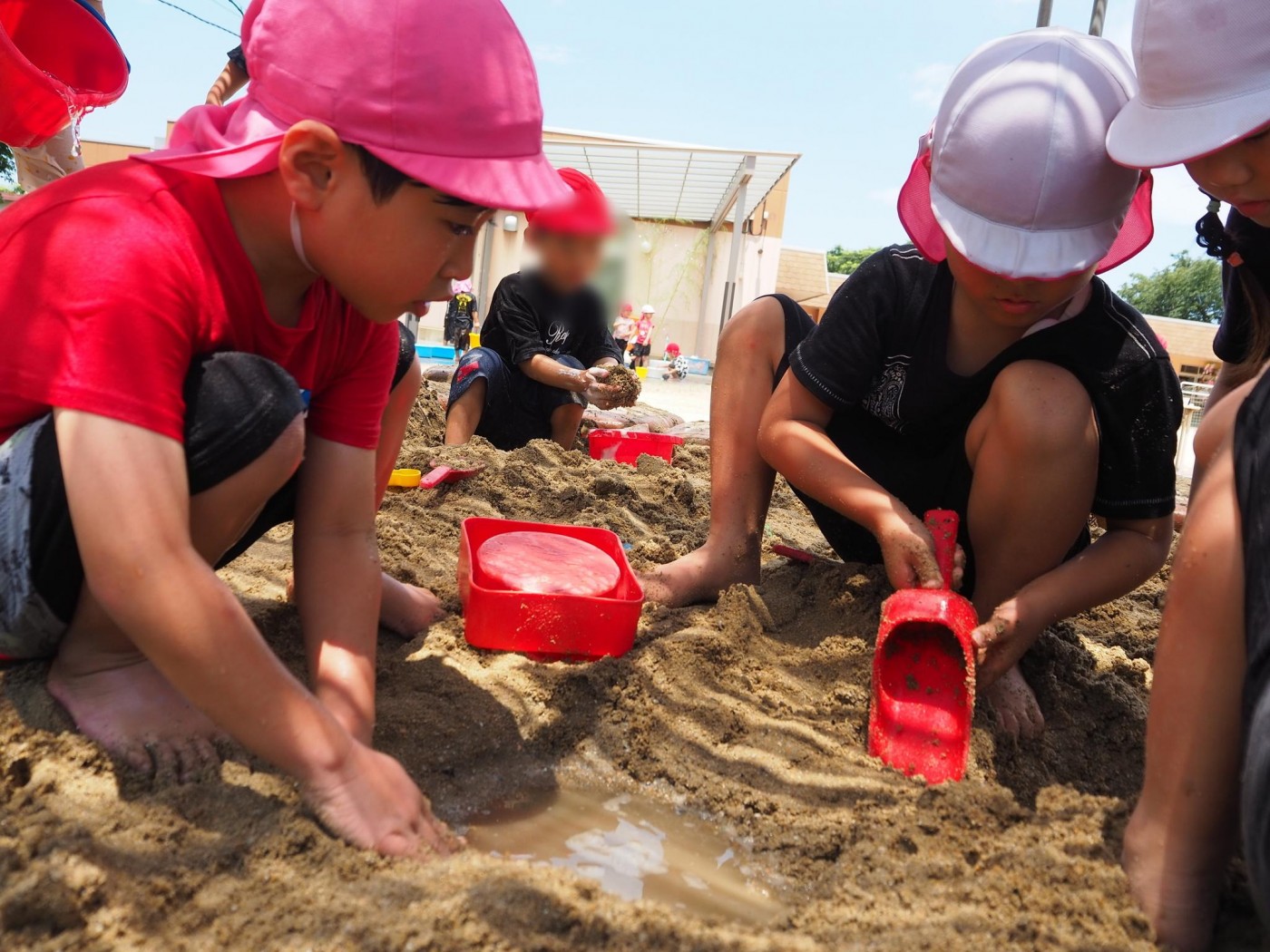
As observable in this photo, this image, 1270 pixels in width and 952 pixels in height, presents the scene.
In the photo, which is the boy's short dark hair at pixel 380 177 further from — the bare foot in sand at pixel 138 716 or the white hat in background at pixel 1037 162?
the white hat in background at pixel 1037 162

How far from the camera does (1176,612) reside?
1.09 metres

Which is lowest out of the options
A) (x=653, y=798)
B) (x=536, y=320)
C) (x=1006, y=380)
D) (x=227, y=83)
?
(x=653, y=798)

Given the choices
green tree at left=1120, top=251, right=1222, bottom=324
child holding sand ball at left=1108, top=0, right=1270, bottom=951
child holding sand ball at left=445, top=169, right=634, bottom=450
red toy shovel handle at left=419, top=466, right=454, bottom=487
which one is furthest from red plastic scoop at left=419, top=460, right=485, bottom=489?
green tree at left=1120, top=251, right=1222, bottom=324

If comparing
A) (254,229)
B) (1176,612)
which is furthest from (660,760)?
(254,229)

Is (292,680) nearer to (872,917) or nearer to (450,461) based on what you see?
(872,917)

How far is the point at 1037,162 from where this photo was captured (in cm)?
157

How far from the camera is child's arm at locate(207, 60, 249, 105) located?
3805 mm

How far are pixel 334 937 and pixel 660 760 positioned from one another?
0.69 metres

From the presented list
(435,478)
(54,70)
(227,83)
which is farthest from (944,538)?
(227,83)

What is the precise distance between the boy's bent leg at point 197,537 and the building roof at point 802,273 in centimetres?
2819

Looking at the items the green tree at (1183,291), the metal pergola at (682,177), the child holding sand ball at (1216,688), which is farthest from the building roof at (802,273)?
the child holding sand ball at (1216,688)

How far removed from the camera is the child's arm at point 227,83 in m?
3.80

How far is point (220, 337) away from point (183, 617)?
0.39m

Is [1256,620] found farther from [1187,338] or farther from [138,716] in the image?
[1187,338]
